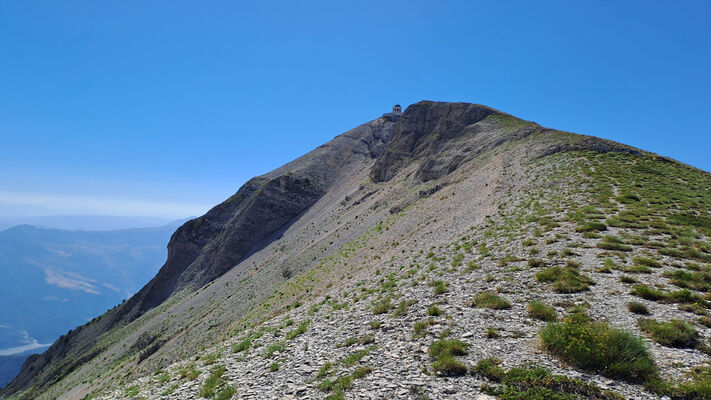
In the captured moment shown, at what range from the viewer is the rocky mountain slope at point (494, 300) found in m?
7.87

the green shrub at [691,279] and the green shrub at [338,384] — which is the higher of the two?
the green shrub at [691,279]

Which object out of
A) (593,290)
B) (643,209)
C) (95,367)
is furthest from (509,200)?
(95,367)

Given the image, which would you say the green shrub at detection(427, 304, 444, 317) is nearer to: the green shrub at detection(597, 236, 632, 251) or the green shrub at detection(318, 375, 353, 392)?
the green shrub at detection(318, 375, 353, 392)

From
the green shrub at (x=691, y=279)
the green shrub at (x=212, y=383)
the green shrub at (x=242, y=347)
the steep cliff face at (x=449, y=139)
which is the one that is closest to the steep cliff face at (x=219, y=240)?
the steep cliff face at (x=449, y=139)

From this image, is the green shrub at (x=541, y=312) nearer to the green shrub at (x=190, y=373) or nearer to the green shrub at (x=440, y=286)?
the green shrub at (x=440, y=286)

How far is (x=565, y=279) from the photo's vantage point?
12422 mm

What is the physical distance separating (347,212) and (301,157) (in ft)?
174

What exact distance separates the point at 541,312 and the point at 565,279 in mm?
3034

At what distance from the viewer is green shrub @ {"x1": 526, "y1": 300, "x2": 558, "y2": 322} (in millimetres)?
10132

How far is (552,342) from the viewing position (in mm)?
8414

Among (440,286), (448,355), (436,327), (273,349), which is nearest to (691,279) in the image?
(440,286)

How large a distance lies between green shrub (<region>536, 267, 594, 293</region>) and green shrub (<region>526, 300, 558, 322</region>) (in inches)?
66.7

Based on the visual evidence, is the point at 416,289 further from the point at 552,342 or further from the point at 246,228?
the point at 246,228

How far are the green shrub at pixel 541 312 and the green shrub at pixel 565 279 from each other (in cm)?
169
